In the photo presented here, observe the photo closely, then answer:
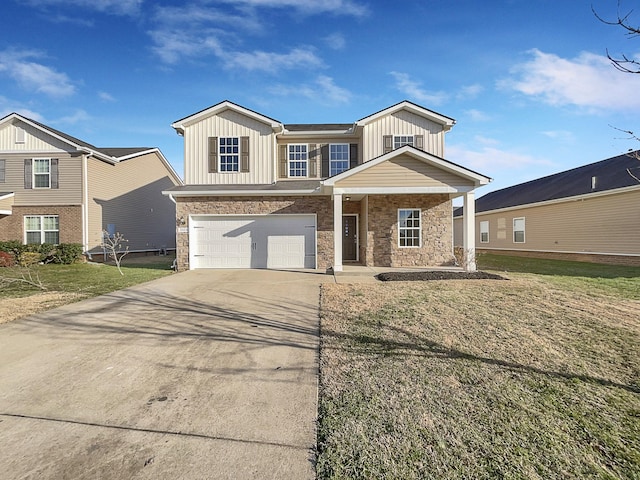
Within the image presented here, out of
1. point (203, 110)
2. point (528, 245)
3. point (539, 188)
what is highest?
point (203, 110)

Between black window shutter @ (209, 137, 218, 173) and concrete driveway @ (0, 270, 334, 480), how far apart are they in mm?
9009

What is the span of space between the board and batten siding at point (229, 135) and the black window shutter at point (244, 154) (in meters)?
0.14

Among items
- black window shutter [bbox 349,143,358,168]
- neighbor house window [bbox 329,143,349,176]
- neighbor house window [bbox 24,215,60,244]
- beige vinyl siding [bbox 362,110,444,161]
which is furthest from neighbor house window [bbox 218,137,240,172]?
neighbor house window [bbox 24,215,60,244]

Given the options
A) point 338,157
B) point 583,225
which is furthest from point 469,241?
point 583,225

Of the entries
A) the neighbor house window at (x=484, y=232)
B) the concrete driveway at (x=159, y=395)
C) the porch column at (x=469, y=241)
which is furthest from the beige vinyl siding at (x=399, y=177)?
the neighbor house window at (x=484, y=232)

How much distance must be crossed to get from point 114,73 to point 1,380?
13.5 meters

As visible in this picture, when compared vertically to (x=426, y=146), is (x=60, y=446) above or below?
below

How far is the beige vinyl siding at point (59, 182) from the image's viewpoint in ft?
55.5

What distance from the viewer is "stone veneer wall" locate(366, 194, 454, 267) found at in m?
13.5

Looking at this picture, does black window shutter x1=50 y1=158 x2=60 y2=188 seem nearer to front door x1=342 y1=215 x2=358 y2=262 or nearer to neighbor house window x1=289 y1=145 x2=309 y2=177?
neighbor house window x1=289 y1=145 x2=309 y2=177

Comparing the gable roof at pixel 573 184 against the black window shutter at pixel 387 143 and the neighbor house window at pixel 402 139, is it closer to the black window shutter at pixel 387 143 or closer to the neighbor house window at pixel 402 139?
the neighbor house window at pixel 402 139

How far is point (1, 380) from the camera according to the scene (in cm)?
371

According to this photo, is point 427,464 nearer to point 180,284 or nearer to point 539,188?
point 180,284

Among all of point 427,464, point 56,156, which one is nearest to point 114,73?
point 56,156
